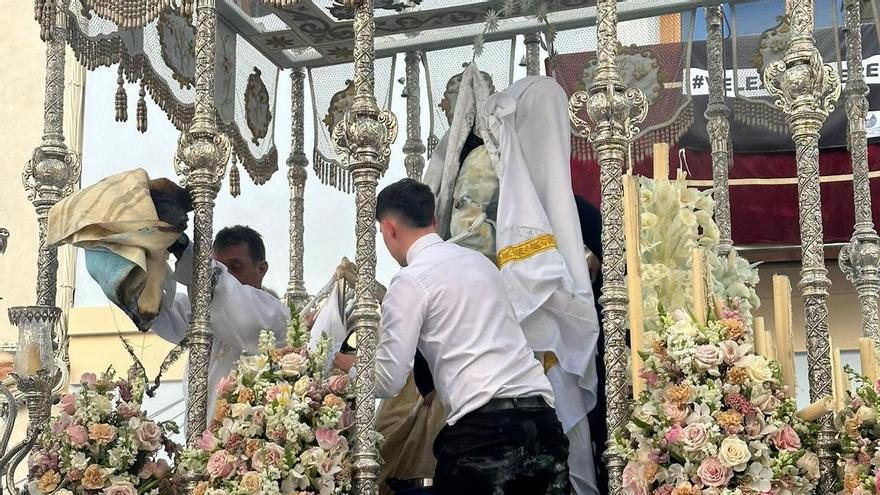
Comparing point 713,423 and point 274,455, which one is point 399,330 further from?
point 713,423

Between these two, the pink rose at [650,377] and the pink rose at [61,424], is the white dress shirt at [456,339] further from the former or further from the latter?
the pink rose at [61,424]

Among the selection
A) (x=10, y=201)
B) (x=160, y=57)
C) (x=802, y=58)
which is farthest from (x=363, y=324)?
(x=10, y=201)

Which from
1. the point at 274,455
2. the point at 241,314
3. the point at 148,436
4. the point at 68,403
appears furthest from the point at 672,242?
the point at 68,403

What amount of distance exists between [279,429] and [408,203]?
1109 millimetres

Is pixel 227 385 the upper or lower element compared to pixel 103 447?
A: upper

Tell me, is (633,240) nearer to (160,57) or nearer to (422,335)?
(422,335)

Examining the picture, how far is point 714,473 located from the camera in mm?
4738

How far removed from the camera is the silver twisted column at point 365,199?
5.26 m

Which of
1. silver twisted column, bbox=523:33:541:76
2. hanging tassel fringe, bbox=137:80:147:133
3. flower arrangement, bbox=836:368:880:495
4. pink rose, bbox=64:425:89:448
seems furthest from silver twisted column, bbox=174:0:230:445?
silver twisted column, bbox=523:33:541:76

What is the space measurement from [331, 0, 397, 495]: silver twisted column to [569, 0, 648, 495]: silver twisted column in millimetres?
805

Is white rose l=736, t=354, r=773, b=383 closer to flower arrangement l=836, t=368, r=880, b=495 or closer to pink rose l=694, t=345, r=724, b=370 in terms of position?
pink rose l=694, t=345, r=724, b=370

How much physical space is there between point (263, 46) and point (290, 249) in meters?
1.22

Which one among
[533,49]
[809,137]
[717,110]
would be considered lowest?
[809,137]

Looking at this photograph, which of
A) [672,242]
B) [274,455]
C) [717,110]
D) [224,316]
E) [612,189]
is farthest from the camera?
[717,110]
